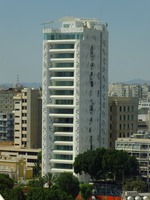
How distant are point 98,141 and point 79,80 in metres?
7.12

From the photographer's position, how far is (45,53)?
81.7m

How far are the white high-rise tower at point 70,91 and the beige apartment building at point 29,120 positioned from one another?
16.9m

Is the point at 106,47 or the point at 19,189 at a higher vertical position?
the point at 106,47

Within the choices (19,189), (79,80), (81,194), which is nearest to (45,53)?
(79,80)

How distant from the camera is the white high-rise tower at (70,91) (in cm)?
8031

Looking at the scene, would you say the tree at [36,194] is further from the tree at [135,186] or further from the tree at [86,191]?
the tree at [135,186]

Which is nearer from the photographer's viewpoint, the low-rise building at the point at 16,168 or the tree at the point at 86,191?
the tree at the point at 86,191

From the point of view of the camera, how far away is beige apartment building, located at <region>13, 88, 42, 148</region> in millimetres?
99125

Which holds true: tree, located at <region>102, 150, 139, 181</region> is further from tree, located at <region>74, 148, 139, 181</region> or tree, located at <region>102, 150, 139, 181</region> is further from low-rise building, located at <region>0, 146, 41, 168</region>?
low-rise building, located at <region>0, 146, 41, 168</region>

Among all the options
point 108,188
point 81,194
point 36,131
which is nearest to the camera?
point 81,194

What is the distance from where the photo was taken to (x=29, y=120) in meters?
99.0

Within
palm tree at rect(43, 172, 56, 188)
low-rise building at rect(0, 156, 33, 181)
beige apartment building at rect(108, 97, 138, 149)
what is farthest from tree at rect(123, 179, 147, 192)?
low-rise building at rect(0, 156, 33, 181)

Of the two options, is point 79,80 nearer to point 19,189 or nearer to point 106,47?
point 106,47

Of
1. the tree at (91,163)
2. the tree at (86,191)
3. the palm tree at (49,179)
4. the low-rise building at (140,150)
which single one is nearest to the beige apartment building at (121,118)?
the low-rise building at (140,150)
